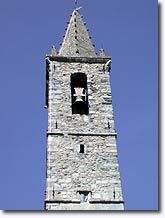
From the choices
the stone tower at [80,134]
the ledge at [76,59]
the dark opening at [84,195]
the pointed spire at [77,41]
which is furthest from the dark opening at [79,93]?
the dark opening at [84,195]

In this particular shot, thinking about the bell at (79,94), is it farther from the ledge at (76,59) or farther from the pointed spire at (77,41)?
the pointed spire at (77,41)


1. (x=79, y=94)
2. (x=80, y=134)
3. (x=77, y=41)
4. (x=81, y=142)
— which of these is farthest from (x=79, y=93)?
(x=77, y=41)

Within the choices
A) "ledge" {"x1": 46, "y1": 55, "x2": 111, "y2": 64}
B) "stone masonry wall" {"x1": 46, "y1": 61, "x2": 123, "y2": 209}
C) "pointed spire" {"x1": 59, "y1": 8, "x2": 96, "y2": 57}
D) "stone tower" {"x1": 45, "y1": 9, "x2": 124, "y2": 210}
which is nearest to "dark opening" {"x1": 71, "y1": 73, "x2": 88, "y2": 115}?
"stone tower" {"x1": 45, "y1": 9, "x2": 124, "y2": 210}

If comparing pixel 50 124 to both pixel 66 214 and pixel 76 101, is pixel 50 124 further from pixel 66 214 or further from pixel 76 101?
pixel 66 214

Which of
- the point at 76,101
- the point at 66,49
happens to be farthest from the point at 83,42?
the point at 76,101

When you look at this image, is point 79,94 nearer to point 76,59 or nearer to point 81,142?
point 76,59

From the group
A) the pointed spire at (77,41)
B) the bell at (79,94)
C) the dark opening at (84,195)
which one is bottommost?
the dark opening at (84,195)

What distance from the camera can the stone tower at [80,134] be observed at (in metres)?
13.6

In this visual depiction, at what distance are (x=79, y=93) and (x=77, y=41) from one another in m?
3.52

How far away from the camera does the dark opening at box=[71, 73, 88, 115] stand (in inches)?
654

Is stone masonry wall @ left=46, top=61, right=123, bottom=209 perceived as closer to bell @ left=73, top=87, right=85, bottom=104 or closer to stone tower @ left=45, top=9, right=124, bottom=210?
stone tower @ left=45, top=9, right=124, bottom=210

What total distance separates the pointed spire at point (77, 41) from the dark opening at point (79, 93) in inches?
42.3

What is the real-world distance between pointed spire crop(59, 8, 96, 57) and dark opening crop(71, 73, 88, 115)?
1076mm

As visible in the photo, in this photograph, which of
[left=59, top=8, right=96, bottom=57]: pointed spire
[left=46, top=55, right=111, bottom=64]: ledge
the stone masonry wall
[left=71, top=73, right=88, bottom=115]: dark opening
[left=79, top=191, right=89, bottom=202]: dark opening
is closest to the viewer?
[left=79, top=191, right=89, bottom=202]: dark opening
